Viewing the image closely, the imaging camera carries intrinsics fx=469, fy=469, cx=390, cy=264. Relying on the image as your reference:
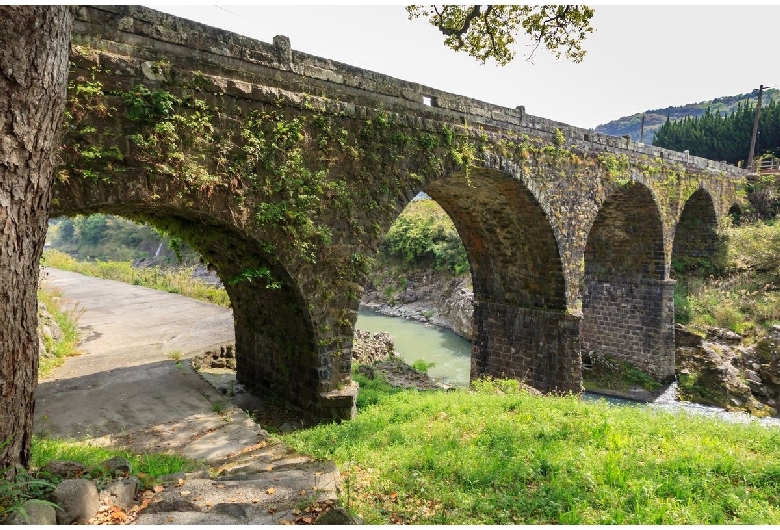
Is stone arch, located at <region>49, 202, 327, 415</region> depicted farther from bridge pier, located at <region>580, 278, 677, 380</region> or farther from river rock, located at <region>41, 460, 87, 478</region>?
bridge pier, located at <region>580, 278, 677, 380</region>

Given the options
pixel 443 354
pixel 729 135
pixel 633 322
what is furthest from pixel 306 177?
pixel 729 135

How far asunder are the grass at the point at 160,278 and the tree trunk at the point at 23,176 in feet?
34.4

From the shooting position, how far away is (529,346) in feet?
37.3

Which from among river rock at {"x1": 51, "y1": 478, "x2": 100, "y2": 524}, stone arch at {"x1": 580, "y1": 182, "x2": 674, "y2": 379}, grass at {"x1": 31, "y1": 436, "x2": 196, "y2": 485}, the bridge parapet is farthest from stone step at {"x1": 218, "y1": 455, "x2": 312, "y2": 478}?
stone arch at {"x1": 580, "y1": 182, "x2": 674, "y2": 379}

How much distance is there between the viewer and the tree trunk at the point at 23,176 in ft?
8.27

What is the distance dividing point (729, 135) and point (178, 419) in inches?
1406

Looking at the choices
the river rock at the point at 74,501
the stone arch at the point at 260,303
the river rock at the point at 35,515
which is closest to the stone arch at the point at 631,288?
the stone arch at the point at 260,303

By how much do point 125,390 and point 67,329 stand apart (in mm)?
4125

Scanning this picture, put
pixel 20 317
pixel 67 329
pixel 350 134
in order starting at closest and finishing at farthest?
pixel 20 317 → pixel 350 134 → pixel 67 329

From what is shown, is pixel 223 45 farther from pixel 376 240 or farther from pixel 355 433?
pixel 355 433

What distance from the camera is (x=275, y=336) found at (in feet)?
23.5

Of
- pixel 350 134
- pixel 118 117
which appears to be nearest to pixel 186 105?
pixel 118 117

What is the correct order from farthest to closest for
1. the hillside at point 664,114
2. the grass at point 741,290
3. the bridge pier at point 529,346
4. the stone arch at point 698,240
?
the hillside at point 664,114, the stone arch at point 698,240, the grass at point 741,290, the bridge pier at point 529,346

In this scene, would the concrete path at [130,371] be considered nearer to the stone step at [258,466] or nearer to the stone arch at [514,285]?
the stone step at [258,466]
